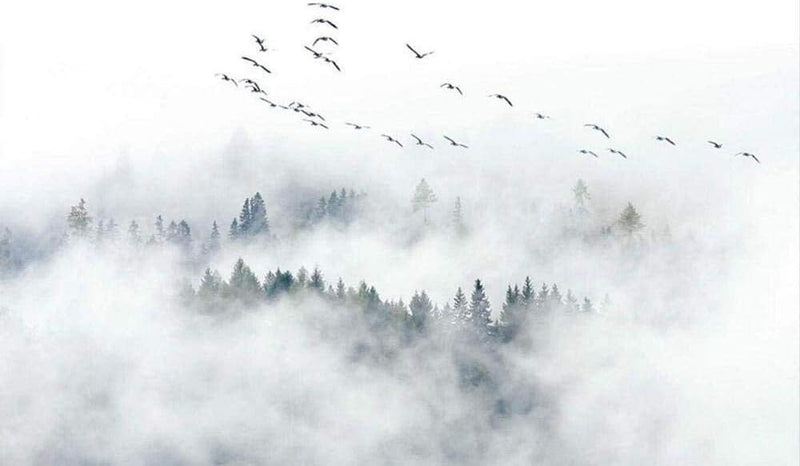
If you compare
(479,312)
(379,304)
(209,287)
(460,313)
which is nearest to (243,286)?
(209,287)

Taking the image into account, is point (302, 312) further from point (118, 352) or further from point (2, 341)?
point (2, 341)

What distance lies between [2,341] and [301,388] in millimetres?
42648

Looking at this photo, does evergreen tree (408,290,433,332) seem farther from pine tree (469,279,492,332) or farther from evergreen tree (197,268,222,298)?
evergreen tree (197,268,222,298)

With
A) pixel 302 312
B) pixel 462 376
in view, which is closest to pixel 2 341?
pixel 302 312

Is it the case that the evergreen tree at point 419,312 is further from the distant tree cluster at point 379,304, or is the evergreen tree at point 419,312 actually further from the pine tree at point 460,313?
the pine tree at point 460,313

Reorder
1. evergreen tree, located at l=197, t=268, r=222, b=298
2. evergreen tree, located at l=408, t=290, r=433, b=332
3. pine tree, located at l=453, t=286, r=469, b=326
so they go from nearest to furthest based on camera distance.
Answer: evergreen tree, located at l=408, t=290, r=433, b=332, pine tree, located at l=453, t=286, r=469, b=326, evergreen tree, located at l=197, t=268, r=222, b=298

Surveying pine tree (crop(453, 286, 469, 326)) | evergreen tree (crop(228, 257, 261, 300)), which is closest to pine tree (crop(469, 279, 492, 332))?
pine tree (crop(453, 286, 469, 326))

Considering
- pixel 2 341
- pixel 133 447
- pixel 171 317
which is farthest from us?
pixel 171 317

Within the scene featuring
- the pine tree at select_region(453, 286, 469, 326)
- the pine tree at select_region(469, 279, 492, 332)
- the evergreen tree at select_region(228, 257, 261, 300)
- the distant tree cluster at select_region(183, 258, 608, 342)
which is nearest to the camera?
the distant tree cluster at select_region(183, 258, 608, 342)

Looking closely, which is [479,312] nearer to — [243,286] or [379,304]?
[379,304]

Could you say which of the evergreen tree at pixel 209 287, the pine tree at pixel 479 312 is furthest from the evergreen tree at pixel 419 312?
the evergreen tree at pixel 209 287

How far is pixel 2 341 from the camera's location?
180 metres

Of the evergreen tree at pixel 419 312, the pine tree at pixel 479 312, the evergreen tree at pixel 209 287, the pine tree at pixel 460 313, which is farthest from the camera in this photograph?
the evergreen tree at pixel 209 287

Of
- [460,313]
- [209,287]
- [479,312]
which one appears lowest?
[460,313]
